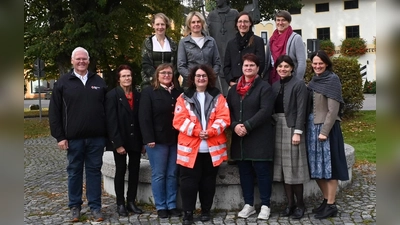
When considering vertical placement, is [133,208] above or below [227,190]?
below

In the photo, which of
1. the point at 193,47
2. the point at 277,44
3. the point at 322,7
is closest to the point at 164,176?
the point at 193,47

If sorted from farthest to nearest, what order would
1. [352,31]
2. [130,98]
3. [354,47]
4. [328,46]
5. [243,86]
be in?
[352,31], [328,46], [354,47], [130,98], [243,86]

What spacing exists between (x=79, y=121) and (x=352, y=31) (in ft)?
139

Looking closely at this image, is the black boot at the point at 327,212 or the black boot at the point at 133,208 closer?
the black boot at the point at 327,212

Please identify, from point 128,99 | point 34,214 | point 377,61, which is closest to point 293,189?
point 128,99

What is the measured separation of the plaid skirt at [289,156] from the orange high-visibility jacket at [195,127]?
0.67 meters

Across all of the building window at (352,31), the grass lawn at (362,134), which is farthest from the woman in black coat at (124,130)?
the building window at (352,31)

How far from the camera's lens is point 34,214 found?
588cm

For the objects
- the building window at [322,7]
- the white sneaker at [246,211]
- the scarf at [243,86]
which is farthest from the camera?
the building window at [322,7]

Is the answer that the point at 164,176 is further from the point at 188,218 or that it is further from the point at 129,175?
the point at 188,218

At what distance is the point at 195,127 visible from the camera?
4965 millimetres

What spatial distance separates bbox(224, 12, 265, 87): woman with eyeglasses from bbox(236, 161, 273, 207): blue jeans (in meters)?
1.14

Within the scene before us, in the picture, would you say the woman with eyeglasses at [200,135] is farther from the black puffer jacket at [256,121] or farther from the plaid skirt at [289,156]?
the plaid skirt at [289,156]

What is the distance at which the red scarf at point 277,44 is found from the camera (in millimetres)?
5594
